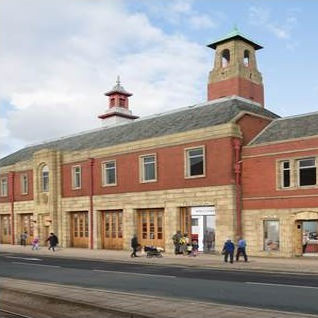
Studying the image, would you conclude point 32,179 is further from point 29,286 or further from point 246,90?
point 29,286

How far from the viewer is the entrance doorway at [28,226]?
47419 mm

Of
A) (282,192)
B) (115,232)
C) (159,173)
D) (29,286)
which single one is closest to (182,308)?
(29,286)

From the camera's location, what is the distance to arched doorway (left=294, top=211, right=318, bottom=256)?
28984mm

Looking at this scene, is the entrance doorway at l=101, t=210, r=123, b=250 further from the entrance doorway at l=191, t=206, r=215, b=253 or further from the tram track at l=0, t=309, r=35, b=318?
the tram track at l=0, t=309, r=35, b=318

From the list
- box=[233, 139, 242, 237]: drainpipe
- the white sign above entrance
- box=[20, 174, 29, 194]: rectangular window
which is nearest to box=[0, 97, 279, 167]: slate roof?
box=[233, 139, 242, 237]: drainpipe

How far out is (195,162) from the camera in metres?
33.8

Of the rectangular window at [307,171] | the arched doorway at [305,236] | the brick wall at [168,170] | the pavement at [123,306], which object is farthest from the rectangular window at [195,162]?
the pavement at [123,306]

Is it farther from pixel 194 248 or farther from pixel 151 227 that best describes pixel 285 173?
pixel 151 227

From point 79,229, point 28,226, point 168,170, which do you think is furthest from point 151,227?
point 28,226

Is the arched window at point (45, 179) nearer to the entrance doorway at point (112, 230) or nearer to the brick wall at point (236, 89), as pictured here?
the entrance doorway at point (112, 230)

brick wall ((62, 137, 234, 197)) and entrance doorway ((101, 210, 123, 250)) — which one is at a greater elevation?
brick wall ((62, 137, 234, 197))

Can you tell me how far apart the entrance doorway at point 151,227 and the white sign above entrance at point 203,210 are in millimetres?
2851

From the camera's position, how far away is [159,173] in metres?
35.7

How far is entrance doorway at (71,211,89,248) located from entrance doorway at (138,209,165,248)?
6113 millimetres
